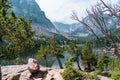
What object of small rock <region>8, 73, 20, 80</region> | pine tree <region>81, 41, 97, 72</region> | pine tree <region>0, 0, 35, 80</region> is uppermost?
pine tree <region>0, 0, 35, 80</region>

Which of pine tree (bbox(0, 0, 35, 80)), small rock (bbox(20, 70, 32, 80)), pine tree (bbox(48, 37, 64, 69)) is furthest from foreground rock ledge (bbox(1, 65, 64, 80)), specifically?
pine tree (bbox(48, 37, 64, 69))

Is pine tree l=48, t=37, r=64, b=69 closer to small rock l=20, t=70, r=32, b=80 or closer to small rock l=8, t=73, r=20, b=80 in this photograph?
small rock l=20, t=70, r=32, b=80

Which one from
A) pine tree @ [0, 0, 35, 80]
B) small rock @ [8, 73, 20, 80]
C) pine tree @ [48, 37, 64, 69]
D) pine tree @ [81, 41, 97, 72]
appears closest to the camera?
pine tree @ [0, 0, 35, 80]

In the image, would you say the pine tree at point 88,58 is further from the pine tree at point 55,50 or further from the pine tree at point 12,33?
the pine tree at point 12,33

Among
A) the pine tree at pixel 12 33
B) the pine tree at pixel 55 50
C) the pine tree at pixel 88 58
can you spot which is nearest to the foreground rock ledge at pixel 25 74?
the pine tree at pixel 12 33

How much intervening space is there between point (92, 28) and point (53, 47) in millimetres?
73790

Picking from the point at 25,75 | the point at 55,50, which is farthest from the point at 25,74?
the point at 55,50

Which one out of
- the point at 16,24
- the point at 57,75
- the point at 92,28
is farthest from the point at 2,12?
the point at 57,75

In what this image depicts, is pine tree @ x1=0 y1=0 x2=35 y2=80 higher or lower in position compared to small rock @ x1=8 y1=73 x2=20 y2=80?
higher

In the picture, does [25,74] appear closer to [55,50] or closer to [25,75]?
[25,75]

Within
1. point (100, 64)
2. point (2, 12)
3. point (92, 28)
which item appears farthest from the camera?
point (100, 64)

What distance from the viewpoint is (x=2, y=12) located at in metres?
24.6

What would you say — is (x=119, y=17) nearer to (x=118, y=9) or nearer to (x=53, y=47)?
(x=118, y=9)

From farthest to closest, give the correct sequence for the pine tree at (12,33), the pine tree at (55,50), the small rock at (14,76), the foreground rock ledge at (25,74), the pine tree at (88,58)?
the pine tree at (88,58), the pine tree at (55,50), the small rock at (14,76), the foreground rock ledge at (25,74), the pine tree at (12,33)
